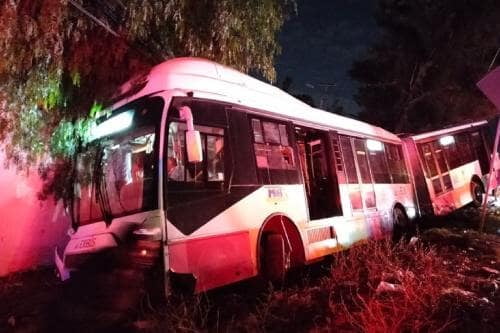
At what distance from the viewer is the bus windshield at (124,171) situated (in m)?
5.36

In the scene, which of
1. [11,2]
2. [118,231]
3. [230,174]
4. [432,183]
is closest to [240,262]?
[230,174]

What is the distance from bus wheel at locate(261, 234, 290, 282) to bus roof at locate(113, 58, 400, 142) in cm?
207

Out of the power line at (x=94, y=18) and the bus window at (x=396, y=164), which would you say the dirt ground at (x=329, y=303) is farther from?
the bus window at (x=396, y=164)

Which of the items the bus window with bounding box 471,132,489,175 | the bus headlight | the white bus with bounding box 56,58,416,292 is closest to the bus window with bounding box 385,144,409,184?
the bus headlight

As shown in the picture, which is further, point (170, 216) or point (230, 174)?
point (230, 174)

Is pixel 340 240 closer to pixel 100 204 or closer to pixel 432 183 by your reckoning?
pixel 100 204

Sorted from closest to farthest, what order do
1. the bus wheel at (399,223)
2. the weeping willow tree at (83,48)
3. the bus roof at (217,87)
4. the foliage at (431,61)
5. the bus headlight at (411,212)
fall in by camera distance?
the bus roof at (217,87) < the weeping willow tree at (83,48) < the bus wheel at (399,223) < the bus headlight at (411,212) < the foliage at (431,61)

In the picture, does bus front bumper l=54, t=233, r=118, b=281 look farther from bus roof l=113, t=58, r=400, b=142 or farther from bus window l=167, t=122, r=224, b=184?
bus roof l=113, t=58, r=400, b=142

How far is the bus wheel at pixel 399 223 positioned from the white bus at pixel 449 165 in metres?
1.44

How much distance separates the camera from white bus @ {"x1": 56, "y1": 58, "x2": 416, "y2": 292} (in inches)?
207

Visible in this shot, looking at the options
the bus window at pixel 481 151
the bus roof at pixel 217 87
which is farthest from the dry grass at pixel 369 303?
the bus window at pixel 481 151

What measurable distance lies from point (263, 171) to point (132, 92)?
223 centimetres

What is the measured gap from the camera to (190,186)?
5.51 meters

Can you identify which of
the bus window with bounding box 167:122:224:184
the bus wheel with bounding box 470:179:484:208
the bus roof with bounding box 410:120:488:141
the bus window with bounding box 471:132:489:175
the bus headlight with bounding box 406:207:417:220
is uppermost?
the bus roof with bounding box 410:120:488:141
